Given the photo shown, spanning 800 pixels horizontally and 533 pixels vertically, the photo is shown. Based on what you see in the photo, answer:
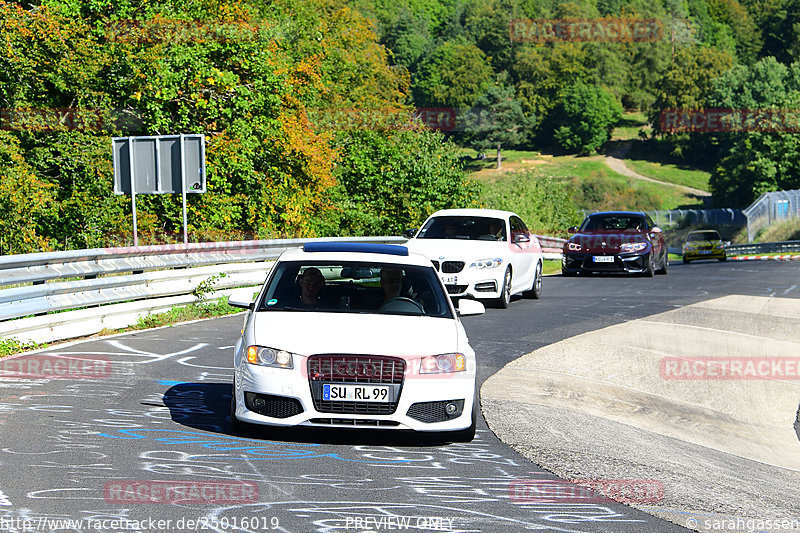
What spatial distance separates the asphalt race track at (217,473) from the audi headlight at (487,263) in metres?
7.12

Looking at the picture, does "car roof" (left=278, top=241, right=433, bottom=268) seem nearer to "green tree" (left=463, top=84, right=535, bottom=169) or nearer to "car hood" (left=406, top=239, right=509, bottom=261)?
"car hood" (left=406, top=239, right=509, bottom=261)

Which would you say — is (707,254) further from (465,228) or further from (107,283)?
(107,283)

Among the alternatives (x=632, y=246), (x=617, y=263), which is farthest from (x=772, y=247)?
(x=617, y=263)

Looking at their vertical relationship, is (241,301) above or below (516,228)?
below

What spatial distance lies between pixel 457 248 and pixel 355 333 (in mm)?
10274

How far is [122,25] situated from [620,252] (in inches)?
585

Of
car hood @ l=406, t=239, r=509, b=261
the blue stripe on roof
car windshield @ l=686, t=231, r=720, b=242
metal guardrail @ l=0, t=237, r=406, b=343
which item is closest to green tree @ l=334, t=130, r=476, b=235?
car windshield @ l=686, t=231, r=720, b=242

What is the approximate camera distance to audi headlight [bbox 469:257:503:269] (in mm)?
17078

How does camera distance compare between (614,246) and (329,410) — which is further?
(614,246)

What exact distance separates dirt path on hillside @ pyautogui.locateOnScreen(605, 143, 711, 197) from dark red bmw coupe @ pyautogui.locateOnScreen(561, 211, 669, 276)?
3957 inches

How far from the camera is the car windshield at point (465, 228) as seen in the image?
18141mm

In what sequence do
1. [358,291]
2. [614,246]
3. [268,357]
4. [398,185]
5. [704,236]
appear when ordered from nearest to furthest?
[268,357] → [358,291] → [614,246] → [398,185] → [704,236]

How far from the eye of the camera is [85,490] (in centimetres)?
572

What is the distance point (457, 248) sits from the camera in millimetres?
17359
